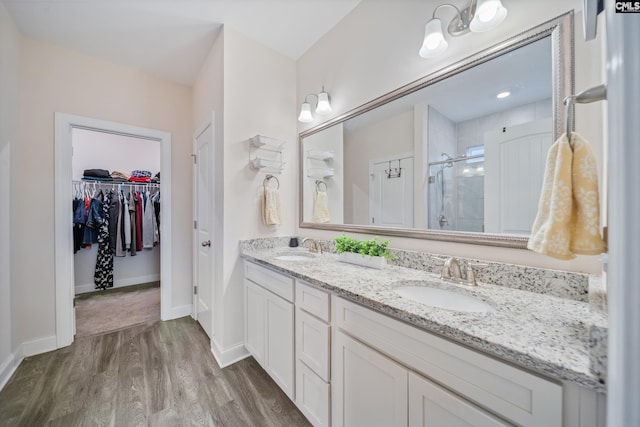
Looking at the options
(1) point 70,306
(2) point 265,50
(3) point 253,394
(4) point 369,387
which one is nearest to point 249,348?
(3) point 253,394

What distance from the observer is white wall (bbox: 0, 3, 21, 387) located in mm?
1647

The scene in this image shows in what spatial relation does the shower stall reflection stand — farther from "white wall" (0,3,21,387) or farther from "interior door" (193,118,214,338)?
"white wall" (0,3,21,387)

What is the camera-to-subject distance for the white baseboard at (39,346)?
1.92 metres

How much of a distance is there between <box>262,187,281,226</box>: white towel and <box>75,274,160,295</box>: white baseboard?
3052mm

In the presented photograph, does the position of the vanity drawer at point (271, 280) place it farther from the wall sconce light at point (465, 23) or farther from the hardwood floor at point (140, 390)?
the wall sconce light at point (465, 23)

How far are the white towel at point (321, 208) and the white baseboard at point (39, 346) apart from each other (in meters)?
2.44

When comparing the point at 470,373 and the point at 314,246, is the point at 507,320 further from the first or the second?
the point at 314,246

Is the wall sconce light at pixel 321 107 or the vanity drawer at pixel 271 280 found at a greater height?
the wall sconce light at pixel 321 107

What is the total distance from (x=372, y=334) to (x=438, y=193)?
813 mm

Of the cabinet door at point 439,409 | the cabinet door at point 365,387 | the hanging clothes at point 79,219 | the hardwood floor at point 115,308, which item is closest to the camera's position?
the cabinet door at point 439,409

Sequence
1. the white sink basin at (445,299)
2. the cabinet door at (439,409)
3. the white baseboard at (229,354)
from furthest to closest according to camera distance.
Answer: the white baseboard at (229,354)
the white sink basin at (445,299)
the cabinet door at (439,409)

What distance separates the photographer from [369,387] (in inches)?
37.7

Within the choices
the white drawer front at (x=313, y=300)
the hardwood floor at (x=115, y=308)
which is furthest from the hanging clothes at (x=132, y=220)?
the white drawer front at (x=313, y=300)

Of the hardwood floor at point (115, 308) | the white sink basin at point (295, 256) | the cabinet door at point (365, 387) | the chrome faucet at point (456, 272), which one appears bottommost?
the hardwood floor at point (115, 308)
